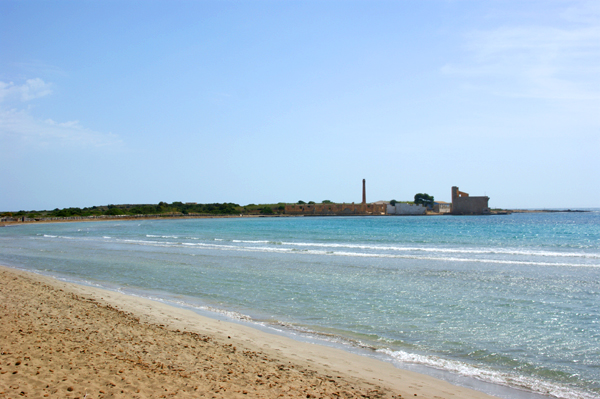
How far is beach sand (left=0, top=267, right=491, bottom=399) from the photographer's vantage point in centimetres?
518

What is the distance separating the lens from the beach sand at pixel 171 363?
17.0 ft

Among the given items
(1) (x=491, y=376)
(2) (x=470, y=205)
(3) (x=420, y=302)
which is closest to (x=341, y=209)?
(2) (x=470, y=205)

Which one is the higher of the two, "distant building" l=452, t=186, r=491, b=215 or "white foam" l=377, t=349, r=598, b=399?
"distant building" l=452, t=186, r=491, b=215

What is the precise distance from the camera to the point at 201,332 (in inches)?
337

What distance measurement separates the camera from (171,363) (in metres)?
6.24

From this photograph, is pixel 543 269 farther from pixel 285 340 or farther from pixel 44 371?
pixel 44 371

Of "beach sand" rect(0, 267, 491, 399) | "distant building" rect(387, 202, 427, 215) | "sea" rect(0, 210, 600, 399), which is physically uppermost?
"distant building" rect(387, 202, 427, 215)

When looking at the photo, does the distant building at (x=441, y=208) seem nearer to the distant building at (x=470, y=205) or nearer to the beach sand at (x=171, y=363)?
the distant building at (x=470, y=205)

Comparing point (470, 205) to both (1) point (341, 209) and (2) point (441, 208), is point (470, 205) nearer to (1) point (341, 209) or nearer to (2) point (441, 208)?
(2) point (441, 208)

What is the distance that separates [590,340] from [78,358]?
973 centimetres

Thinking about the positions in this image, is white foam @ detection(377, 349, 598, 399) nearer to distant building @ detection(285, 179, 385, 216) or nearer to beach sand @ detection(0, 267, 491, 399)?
beach sand @ detection(0, 267, 491, 399)

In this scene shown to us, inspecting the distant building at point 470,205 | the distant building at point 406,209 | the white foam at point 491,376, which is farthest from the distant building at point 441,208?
the white foam at point 491,376

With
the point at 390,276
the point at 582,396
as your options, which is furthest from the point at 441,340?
the point at 390,276

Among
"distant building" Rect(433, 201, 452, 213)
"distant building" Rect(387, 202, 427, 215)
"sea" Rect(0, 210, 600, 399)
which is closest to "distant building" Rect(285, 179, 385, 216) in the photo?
"distant building" Rect(387, 202, 427, 215)
